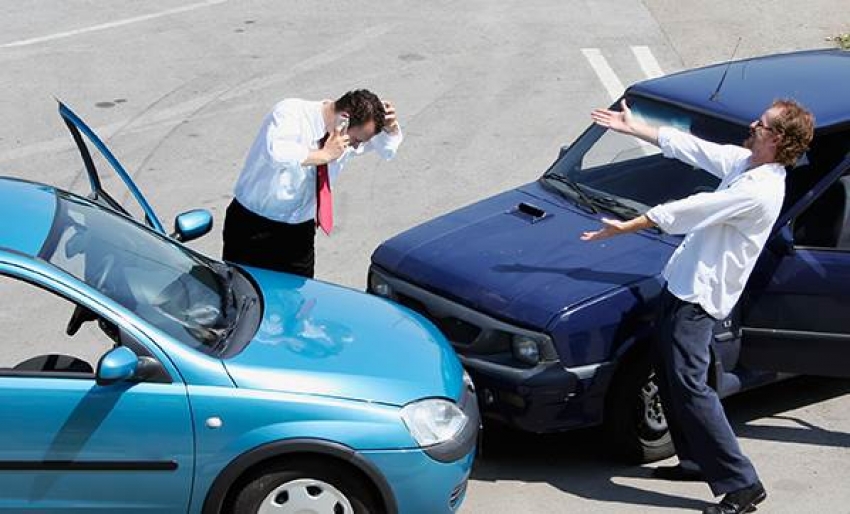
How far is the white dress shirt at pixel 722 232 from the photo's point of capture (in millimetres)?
6492

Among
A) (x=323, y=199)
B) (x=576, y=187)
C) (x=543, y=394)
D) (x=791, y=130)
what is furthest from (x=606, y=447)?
(x=323, y=199)

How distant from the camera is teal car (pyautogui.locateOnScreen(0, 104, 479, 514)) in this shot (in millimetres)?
5672

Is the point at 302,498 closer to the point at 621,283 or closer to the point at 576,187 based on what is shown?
the point at 621,283

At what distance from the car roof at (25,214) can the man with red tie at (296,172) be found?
1.19 m

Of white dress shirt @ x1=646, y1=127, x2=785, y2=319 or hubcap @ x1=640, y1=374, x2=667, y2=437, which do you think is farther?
hubcap @ x1=640, y1=374, x2=667, y2=437

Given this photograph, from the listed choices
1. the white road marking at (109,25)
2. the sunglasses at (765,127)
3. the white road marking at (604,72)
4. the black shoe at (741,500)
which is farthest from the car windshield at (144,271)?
the white road marking at (109,25)

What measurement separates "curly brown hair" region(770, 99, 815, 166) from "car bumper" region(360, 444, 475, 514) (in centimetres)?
206

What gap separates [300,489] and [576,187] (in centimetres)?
293

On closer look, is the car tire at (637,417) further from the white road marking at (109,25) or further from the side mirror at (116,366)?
the white road marking at (109,25)

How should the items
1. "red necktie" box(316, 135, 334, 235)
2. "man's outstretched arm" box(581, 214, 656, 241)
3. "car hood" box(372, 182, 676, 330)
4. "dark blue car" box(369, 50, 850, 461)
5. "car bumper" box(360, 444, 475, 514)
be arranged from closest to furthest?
"car bumper" box(360, 444, 475, 514), "man's outstretched arm" box(581, 214, 656, 241), "dark blue car" box(369, 50, 850, 461), "car hood" box(372, 182, 676, 330), "red necktie" box(316, 135, 334, 235)

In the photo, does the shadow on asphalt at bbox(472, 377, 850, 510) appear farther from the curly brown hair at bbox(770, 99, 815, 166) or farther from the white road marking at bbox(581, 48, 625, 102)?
the white road marking at bbox(581, 48, 625, 102)

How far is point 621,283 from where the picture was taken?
699 cm

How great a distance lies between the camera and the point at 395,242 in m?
7.72

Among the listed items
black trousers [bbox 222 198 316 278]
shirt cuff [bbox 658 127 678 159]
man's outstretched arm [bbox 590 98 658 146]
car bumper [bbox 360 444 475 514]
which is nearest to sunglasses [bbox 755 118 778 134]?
shirt cuff [bbox 658 127 678 159]
